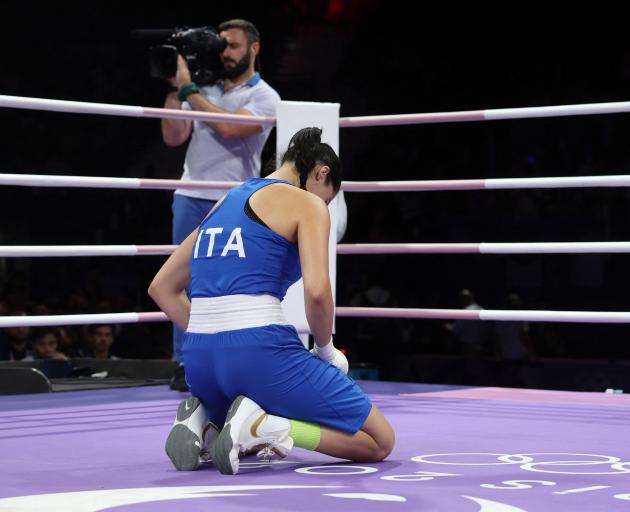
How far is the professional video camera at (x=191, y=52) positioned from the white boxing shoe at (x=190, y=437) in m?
1.54

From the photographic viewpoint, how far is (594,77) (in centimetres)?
738

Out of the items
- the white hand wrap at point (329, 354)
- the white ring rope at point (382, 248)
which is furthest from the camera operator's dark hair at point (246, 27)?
the white hand wrap at point (329, 354)

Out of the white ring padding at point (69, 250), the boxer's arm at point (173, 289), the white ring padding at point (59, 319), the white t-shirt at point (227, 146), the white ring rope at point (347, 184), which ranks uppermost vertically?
the white t-shirt at point (227, 146)

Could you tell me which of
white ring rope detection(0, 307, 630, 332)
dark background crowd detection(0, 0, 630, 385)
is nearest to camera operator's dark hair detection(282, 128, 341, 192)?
white ring rope detection(0, 307, 630, 332)

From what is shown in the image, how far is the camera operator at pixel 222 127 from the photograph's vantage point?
10.9ft

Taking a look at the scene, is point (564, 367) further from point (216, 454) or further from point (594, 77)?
point (216, 454)

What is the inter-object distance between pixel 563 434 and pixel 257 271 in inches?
32.2

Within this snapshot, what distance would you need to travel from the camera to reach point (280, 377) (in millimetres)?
1938

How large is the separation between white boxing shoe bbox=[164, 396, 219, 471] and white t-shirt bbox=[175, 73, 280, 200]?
1353 mm

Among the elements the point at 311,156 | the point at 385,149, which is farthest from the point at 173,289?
the point at 385,149

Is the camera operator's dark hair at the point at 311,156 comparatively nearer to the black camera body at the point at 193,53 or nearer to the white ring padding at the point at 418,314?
the white ring padding at the point at 418,314

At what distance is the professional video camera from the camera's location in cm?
329

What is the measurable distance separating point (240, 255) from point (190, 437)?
12.8 inches

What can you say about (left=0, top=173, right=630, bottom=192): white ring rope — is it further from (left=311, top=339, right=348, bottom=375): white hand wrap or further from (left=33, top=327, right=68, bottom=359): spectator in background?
(left=33, top=327, right=68, bottom=359): spectator in background
